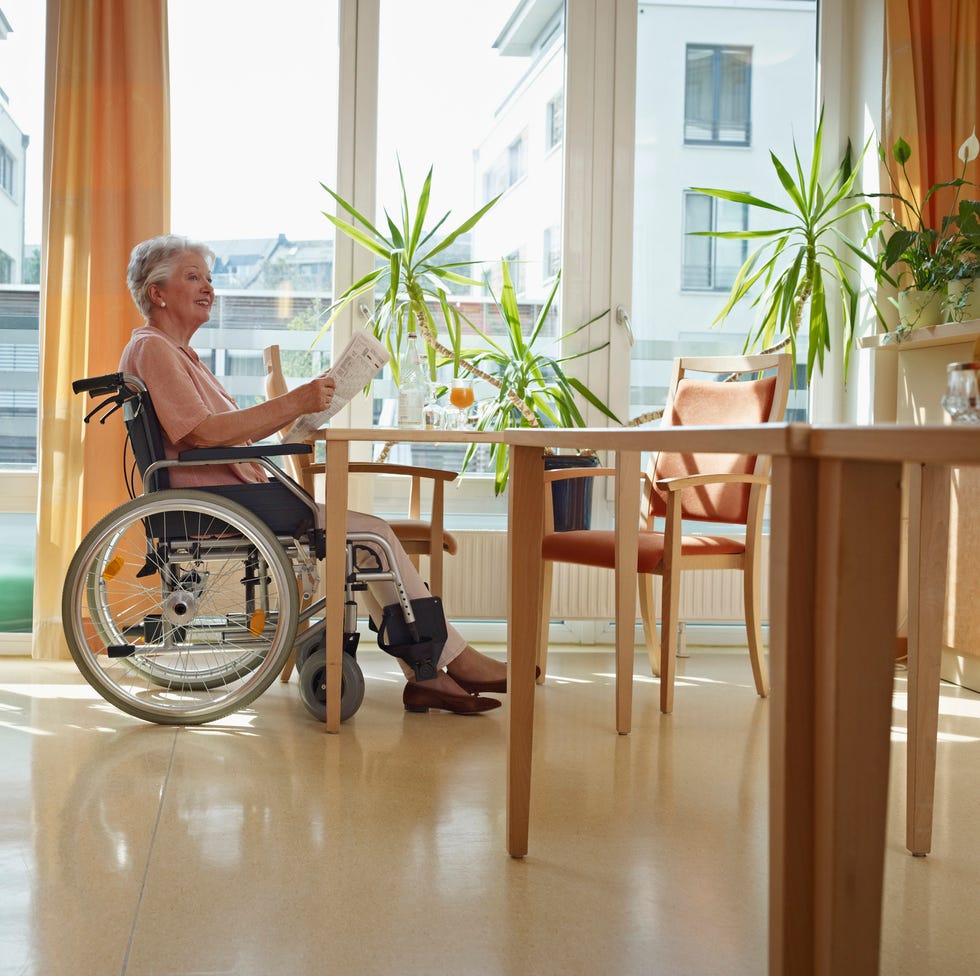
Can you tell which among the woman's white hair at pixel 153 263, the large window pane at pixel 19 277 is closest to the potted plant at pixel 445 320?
the woman's white hair at pixel 153 263

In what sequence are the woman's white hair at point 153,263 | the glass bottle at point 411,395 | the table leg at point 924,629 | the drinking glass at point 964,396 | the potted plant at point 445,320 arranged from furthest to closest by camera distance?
1. the potted plant at point 445,320
2. the glass bottle at point 411,395
3. the woman's white hair at point 153,263
4. the table leg at point 924,629
5. the drinking glass at point 964,396

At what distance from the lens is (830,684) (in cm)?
88

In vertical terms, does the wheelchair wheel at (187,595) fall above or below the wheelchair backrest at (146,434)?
below

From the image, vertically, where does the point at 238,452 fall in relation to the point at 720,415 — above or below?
below

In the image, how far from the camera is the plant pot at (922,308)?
3.71 meters

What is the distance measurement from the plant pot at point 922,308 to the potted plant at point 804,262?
0.21 metres

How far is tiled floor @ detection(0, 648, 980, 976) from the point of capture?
5.11 feet

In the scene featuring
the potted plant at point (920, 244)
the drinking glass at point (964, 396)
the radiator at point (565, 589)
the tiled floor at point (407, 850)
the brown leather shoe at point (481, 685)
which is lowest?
the tiled floor at point (407, 850)

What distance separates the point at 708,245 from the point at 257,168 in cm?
165

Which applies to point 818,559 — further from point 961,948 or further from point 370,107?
point 370,107

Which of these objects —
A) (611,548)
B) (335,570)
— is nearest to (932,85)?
(611,548)

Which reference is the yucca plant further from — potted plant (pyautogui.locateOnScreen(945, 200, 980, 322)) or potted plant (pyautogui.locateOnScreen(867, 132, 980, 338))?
potted plant (pyautogui.locateOnScreen(945, 200, 980, 322))

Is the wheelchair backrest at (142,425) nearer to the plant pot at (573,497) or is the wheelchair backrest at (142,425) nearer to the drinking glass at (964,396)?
the plant pot at (573,497)

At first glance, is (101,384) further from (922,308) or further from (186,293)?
(922,308)
